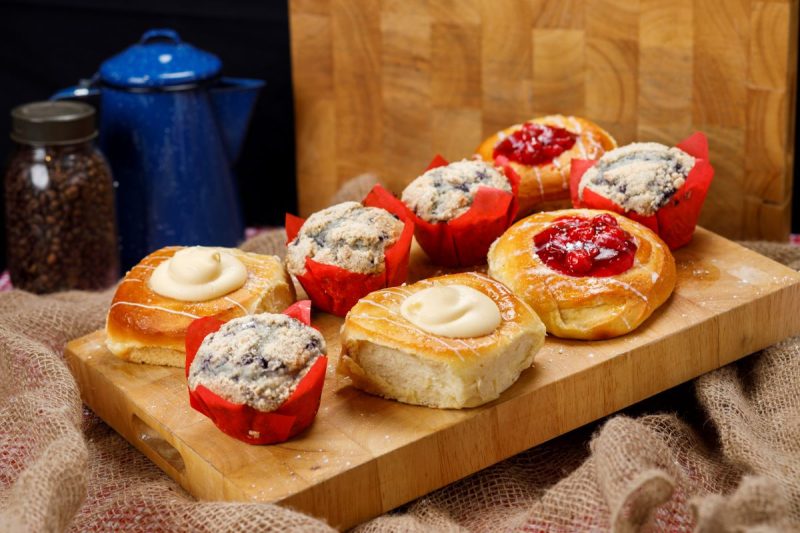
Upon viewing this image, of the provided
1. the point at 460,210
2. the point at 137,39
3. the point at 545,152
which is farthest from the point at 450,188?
the point at 137,39

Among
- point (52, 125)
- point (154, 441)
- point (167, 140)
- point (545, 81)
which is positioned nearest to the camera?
point (154, 441)

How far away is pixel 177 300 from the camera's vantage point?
A: 2.15m

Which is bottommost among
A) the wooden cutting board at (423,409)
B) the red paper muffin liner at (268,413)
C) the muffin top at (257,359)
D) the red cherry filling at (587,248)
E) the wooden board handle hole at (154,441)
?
the wooden board handle hole at (154,441)

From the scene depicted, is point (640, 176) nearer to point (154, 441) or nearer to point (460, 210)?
point (460, 210)

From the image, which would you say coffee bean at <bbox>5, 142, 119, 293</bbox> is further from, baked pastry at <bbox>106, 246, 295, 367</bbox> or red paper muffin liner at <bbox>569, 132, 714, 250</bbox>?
red paper muffin liner at <bbox>569, 132, 714, 250</bbox>

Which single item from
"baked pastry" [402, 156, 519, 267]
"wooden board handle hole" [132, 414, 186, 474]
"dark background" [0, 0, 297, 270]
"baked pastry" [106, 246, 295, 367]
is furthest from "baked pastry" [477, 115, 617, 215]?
"dark background" [0, 0, 297, 270]

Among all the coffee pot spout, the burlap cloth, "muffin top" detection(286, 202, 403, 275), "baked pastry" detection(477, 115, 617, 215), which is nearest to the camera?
the burlap cloth

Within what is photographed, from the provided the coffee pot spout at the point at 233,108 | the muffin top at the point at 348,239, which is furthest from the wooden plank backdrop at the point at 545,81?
the muffin top at the point at 348,239

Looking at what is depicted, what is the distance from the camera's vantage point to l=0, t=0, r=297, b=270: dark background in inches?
144

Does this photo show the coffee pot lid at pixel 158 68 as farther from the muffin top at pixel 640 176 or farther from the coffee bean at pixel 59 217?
the muffin top at pixel 640 176

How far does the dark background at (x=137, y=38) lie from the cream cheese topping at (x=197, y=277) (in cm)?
159

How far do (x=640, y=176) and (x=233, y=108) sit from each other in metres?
1.32

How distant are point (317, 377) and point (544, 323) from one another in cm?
51

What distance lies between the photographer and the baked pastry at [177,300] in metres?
2.11
